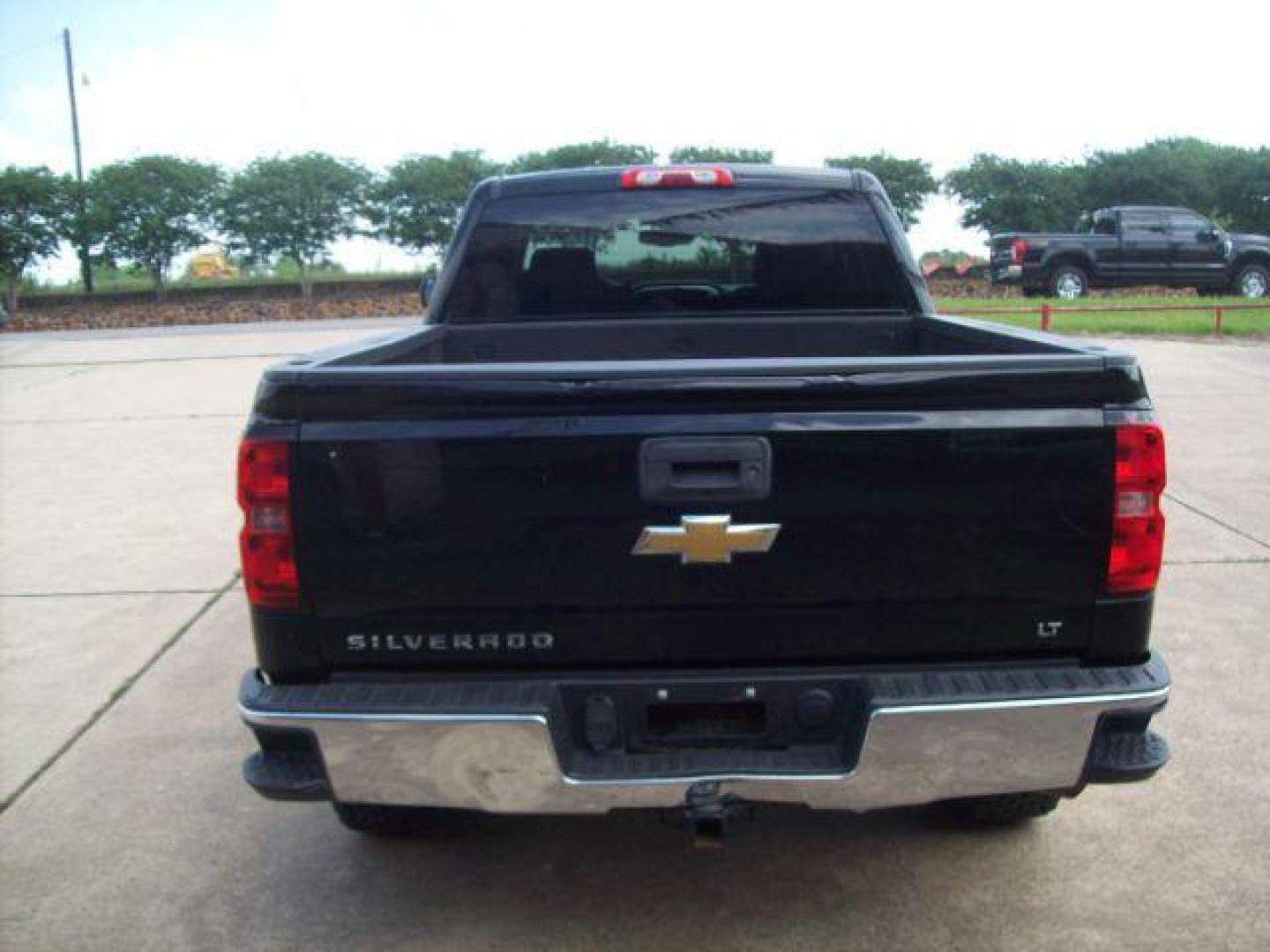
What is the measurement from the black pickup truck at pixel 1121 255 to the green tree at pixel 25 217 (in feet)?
84.2

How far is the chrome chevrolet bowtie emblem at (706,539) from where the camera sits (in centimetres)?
Answer: 251

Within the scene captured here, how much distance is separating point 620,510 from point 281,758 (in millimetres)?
1008

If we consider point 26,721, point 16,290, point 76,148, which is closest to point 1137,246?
point 26,721

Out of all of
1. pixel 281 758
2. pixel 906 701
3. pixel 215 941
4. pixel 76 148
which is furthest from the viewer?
pixel 76 148

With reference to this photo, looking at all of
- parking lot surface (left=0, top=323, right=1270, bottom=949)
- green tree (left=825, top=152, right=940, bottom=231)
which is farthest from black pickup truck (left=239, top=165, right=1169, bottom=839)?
green tree (left=825, top=152, right=940, bottom=231)

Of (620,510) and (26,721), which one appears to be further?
(26,721)

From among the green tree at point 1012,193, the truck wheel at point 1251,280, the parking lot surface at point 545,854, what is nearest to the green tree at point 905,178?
the green tree at point 1012,193

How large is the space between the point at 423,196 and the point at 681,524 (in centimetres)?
3314

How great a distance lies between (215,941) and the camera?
9.87ft

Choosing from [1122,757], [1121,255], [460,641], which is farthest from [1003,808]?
[1121,255]

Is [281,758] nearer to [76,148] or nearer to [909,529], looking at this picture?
[909,529]

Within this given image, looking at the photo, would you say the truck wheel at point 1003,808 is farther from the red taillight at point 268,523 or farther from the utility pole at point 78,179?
the utility pole at point 78,179

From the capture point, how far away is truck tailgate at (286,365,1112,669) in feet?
8.23

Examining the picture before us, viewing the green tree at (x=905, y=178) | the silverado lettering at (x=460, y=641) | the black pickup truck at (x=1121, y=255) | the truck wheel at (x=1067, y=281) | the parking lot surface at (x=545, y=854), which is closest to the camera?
the silverado lettering at (x=460, y=641)
